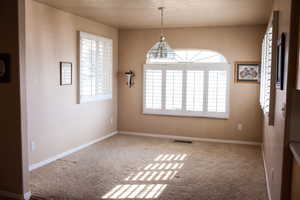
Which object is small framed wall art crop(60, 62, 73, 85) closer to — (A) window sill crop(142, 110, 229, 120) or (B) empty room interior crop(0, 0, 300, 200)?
(B) empty room interior crop(0, 0, 300, 200)

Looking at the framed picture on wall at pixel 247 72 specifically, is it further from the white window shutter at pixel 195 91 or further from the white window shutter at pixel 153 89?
the white window shutter at pixel 153 89

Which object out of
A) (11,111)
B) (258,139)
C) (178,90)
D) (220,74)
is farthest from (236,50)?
(11,111)

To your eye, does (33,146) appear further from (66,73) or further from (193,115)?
(193,115)

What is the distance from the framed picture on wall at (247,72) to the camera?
19.2 feet

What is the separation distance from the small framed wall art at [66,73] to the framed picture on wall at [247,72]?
328 centimetres

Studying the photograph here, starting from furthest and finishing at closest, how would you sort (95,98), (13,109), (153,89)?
(153,89) → (95,98) → (13,109)

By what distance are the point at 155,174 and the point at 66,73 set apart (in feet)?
7.45

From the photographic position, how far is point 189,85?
20.6 feet

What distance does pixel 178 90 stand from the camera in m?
6.37

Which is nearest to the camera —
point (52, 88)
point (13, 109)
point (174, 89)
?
point (13, 109)

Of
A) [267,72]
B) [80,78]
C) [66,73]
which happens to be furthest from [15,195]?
[267,72]

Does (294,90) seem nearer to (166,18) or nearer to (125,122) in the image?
(166,18)

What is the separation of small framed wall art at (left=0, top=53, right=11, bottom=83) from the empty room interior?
0.01 metres

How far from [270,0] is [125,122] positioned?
13.5 ft
